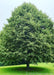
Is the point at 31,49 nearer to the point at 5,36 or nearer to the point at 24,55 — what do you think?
the point at 24,55

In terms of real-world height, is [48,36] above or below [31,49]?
above

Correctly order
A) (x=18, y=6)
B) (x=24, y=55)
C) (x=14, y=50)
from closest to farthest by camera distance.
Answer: (x=24, y=55)
(x=14, y=50)
(x=18, y=6)

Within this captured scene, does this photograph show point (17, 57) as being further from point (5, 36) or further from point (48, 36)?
point (48, 36)

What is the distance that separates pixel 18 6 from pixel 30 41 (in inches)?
331

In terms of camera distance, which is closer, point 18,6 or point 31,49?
point 31,49

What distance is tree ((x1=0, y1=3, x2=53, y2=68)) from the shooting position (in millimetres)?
17031

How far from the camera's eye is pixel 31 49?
17172 millimetres

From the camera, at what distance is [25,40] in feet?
58.1

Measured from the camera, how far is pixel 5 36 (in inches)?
722

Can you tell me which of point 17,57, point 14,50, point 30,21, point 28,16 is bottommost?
point 17,57

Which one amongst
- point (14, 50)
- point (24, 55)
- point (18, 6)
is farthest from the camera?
point (18, 6)

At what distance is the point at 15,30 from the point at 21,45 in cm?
272

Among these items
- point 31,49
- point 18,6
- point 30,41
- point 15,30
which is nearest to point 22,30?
point 15,30

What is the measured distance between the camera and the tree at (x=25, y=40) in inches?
671
